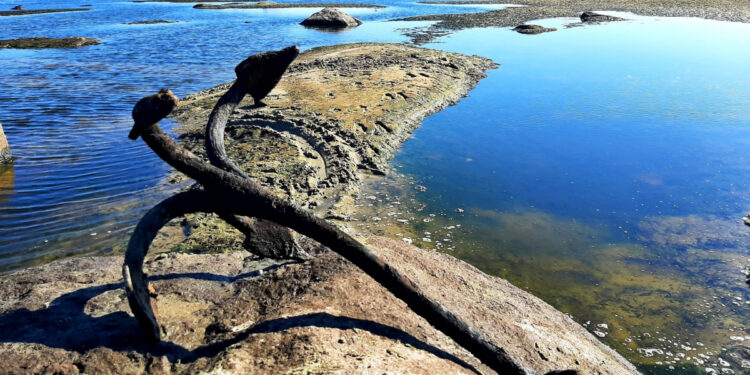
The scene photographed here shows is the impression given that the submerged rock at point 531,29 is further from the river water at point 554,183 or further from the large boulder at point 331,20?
the large boulder at point 331,20

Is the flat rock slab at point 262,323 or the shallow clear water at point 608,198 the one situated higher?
the flat rock slab at point 262,323

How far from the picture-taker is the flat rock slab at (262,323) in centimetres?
285

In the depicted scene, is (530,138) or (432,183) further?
(530,138)

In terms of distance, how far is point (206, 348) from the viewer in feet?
9.91

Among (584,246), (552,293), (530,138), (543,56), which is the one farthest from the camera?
(543,56)

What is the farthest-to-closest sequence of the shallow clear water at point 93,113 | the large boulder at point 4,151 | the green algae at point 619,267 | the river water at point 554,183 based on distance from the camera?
1. the large boulder at point 4,151
2. the shallow clear water at point 93,113
3. the river water at point 554,183
4. the green algae at point 619,267

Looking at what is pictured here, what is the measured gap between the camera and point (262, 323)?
3.21 meters

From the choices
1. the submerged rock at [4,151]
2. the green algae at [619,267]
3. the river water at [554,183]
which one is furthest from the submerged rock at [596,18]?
the submerged rock at [4,151]

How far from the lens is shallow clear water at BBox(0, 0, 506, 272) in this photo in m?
6.17

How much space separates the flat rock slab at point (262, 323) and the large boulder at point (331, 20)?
2394 cm

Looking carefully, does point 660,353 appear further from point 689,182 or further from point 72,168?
point 72,168

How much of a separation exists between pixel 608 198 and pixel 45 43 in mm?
22713

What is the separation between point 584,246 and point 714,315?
61.3 inches

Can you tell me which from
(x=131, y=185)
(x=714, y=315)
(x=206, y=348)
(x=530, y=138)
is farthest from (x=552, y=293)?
(x=131, y=185)
